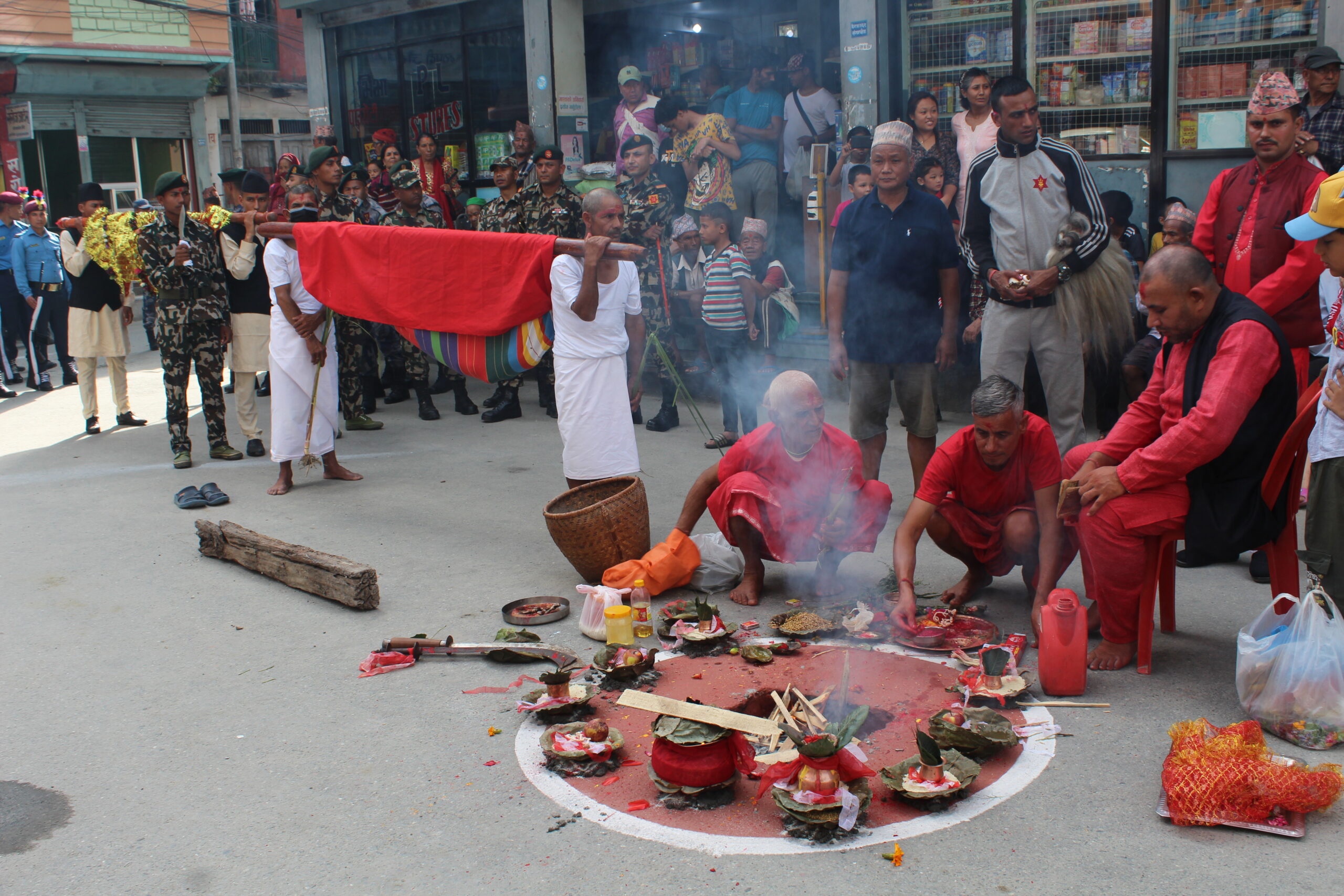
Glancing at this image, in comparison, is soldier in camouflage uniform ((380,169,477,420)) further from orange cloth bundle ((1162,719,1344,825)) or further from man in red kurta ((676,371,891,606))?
orange cloth bundle ((1162,719,1344,825))

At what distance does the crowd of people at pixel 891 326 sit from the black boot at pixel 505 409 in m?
0.03

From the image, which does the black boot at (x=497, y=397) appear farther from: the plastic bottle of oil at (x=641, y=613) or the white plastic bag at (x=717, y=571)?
the plastic bottle of oil at (x=641, y=613)

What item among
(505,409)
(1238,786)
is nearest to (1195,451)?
(1238,786)

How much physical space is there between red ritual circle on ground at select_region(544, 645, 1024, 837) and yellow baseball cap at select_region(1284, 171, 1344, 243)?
5.94ft

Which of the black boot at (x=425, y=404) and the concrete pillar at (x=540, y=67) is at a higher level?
the concrete pillar at (x=540, y=67)

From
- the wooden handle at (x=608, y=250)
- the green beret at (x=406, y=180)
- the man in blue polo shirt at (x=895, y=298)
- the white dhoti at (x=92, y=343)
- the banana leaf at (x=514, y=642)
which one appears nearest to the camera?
the banana leaf at (x=514, y=642)

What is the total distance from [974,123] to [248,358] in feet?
18.0

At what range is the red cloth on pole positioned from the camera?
559 cm

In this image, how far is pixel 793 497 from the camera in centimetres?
479

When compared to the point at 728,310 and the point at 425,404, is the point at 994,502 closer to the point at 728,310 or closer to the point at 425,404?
the point at 728,310

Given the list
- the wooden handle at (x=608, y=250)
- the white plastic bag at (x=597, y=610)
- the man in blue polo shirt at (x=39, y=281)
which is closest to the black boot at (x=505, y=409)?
the wooden handle at (x=608, y=250)

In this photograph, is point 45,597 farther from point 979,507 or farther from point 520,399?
point 520,399

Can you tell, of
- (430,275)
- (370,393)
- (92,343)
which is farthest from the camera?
(370,393)

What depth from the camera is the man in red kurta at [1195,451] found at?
368 cm
